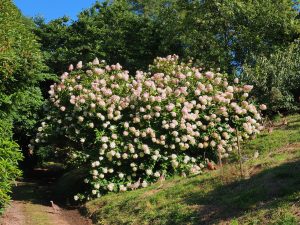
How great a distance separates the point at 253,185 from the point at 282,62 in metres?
9.08

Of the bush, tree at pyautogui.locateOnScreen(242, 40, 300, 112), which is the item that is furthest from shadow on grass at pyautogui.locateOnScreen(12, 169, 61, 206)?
tree at pyautogui.locateOnScreen(242, 40, 300, 112)

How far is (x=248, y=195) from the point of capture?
25.0 ft

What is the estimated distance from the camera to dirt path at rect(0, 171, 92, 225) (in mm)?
10148

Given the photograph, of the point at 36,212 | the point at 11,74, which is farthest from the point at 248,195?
the point at 11,74

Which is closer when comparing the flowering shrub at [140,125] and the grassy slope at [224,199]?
the grassy slope at [224,199]

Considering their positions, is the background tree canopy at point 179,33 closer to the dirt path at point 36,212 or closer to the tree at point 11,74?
the tree at point 11,74

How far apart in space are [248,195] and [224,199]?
1.67ft

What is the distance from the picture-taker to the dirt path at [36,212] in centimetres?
1015

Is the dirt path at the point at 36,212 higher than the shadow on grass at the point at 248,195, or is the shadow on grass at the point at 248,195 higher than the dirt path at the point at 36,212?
the dirt path at the point at 36,212

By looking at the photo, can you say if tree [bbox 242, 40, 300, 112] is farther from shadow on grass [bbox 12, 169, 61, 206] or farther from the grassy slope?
shadow on grass [bbox 12, 169, 61, 206]

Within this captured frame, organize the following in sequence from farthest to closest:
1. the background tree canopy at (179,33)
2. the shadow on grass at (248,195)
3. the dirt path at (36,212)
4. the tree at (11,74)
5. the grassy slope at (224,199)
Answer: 1. the background tree canopy at (179,33)
2. the dirt path at (36,212)
3. the tree at (11,74)
4. the shadow on grass at (248,195)
5. the grassy slope at (224,199)

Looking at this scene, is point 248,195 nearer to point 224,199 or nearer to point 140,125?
point 224,199

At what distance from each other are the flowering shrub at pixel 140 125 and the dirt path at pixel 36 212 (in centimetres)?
75

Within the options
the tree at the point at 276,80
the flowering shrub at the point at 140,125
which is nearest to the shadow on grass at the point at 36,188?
the flowering shrub at the point at 140,125
